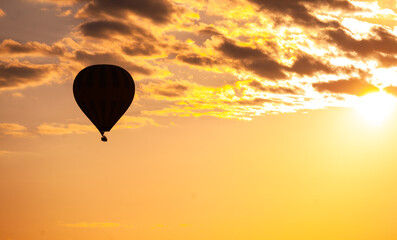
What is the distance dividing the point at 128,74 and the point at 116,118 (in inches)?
222

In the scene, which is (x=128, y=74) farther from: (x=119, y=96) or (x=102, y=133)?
(x=102, y=133)

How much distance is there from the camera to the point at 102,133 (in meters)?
76.1

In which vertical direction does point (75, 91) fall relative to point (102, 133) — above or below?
above

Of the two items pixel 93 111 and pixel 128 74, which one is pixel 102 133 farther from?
pixel 128 74

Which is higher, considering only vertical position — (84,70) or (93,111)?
(84,70)

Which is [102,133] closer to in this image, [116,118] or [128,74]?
[116,118]

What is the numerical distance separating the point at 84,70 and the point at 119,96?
543 centimetres

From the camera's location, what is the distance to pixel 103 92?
254ft

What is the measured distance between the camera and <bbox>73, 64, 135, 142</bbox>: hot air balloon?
77625mm

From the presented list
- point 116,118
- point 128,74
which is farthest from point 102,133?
point 128,74

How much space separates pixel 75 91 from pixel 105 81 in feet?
13.1

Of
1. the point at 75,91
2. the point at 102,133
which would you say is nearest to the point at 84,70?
the point at 75,91

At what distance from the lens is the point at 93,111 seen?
77.9m

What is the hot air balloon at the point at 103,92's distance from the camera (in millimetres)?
77625
